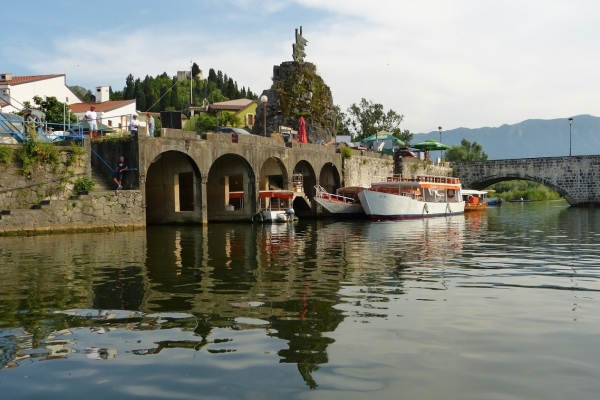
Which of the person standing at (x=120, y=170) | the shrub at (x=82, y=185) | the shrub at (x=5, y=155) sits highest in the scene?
the shrub at (x=5, y=155)

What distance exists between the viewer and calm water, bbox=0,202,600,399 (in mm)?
5414

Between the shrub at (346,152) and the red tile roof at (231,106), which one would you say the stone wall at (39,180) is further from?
the red tile roof at (231,106)

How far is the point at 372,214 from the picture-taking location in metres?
35.8

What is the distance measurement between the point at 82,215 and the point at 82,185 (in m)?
1.44

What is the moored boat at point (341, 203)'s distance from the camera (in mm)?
37000

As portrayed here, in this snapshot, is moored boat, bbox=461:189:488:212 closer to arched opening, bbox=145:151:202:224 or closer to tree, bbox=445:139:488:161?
arched opening, bbox=145:151:202:224

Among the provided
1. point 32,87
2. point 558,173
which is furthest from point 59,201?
point 32,87

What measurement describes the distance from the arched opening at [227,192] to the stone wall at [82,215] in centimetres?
824

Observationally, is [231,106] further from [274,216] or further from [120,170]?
[120,170]

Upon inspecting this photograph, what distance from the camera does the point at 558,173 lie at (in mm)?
57094

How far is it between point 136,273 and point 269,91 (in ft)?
128

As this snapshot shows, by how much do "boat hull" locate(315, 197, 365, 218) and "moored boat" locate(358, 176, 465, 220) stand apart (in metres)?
1.32

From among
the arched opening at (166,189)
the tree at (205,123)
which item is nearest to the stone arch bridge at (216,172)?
the arched opening at (166,189)

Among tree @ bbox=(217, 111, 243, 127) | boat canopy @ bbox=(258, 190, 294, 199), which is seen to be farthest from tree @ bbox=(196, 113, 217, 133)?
boat canopy @ bbox=(258, 190, 294, 199)
